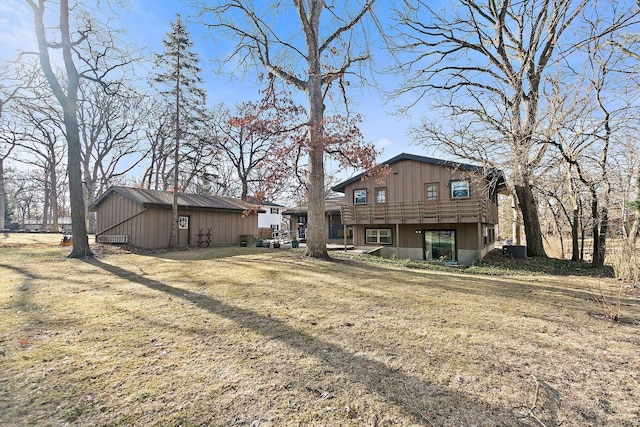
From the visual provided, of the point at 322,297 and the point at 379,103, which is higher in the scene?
the point at 379,103

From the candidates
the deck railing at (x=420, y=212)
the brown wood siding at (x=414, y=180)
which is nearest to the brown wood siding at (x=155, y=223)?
the deck railing at (x=420, y=212)

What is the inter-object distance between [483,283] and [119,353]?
737 cm

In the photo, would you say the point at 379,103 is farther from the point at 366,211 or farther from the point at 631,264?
the point at 631,264

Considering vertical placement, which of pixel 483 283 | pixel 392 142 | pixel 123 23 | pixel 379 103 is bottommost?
pixel 483 283

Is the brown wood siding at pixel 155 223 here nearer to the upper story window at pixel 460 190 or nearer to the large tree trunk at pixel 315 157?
the large tree trunk at pixel 315 157

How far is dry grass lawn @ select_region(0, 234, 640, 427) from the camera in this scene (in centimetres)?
224

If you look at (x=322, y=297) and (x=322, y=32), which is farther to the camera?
(x=322, y=32)

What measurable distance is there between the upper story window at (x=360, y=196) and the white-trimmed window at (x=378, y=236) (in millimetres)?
1812

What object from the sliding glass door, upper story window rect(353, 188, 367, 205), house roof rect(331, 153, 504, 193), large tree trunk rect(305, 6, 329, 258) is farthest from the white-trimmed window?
large tree trunk rect(305, 6, 329, 258)

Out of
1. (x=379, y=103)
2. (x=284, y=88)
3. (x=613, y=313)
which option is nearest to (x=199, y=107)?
(x=284, y=88)

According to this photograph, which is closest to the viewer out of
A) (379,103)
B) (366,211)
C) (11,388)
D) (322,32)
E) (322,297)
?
(11,388)

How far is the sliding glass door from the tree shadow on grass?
1386cm

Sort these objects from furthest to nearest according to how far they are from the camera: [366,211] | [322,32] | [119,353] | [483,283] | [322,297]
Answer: [366,211] → [322,32] → [483,283] → [322,297] → [119,353]

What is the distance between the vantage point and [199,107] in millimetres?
16672
